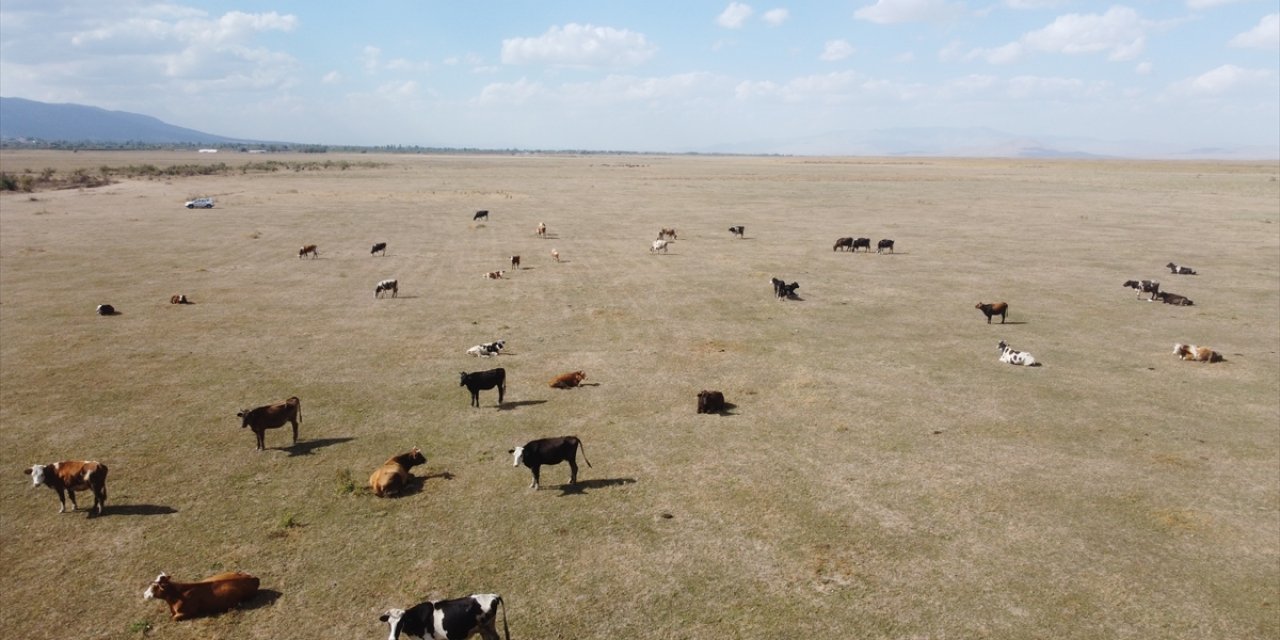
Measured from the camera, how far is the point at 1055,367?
21266mm

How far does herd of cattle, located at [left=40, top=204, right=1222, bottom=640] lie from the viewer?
907 centimetres

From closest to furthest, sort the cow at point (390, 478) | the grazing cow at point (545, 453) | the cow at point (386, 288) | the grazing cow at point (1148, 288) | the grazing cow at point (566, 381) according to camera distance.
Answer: the cow at point (390, 478)
the grazing cow at point (545, 453)
the grazing cow at point (566, 381)
the grazing cow at point (1148, 288)
the cow at point (386, 288)

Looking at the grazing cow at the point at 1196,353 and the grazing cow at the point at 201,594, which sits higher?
the grazing cow at the point at 1196,353

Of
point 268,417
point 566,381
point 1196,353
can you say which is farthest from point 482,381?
point 1196,353

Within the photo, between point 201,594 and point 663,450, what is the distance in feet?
28.8

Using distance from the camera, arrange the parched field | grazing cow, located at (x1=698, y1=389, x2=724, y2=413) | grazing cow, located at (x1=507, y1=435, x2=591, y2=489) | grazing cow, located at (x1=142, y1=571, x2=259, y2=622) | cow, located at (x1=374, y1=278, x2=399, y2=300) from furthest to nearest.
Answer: cow, located at (x1=374, y1=278, x2=399, y2=300), grazing cow, located at (x1=698, y1=389, x2=724, y2=413), grazing cow, located at (x1=507, y1=435, x2=591, y2=489), the parched field, grazing cow, located at (x1=142, y1=571, x2=259, y2=622)

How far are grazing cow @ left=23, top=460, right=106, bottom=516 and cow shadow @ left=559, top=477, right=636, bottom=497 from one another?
8.30 meters

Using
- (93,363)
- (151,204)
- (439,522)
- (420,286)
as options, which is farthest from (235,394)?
(151,204)

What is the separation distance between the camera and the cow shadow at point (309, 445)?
1529cm

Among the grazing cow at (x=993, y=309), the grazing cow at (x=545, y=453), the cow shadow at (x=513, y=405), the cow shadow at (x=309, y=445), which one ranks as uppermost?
the grazing cow at (x=993, y=309)

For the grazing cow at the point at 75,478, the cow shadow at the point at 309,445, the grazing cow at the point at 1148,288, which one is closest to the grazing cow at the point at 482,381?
the cow shadow at the point at 309,445

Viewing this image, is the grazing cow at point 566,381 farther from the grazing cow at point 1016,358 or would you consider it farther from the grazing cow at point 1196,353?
the grazing cow at point 1196,353

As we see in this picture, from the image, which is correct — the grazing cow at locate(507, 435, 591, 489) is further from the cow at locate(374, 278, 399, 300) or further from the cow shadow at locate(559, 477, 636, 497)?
the cow at locate(374, 278, 399, 300)

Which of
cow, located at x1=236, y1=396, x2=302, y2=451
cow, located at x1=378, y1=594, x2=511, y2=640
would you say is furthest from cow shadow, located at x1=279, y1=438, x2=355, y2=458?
cow, located at x1=378, y1=594, x2=511, y2=640
